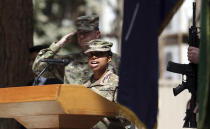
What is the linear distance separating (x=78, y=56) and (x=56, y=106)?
214cm

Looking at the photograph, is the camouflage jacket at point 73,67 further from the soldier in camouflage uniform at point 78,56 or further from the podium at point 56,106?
the podium at point 56,106

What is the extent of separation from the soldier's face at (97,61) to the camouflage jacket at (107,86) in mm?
80

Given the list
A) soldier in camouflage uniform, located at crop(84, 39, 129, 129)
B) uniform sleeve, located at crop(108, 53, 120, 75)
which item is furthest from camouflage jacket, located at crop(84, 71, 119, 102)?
uniform sleeve, located at crop(108, 53, 120, 75)

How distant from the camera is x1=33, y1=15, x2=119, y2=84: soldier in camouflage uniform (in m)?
5.23

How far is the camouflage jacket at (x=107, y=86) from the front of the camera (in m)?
4.54

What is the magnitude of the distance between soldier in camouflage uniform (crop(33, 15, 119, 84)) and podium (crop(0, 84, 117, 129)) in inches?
55.5

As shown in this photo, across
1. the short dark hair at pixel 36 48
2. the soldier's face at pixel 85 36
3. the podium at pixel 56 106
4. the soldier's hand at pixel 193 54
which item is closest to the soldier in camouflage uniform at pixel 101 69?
the soldier's face at pixel 85 36

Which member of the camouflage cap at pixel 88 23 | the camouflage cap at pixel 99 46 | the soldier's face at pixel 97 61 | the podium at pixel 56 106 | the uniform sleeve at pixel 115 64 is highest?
the camouflage cap at pixel 88 23

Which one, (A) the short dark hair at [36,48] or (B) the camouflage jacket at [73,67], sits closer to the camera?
(B) the camouflage jacket at [73,67]

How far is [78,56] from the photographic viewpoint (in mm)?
5539

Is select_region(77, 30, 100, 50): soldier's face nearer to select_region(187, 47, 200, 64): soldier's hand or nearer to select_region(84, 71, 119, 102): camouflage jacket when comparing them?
select_region(84, 71, 119, 102): camouflage jacket

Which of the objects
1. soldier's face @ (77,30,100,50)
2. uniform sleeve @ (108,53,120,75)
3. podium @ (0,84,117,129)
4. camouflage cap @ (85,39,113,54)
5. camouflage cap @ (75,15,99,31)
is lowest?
podium @ (0,84,117,129)

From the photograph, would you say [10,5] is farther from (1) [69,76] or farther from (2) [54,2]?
(2) [54,2]

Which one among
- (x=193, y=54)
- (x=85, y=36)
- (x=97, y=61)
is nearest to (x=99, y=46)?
(x=97, y=61)
